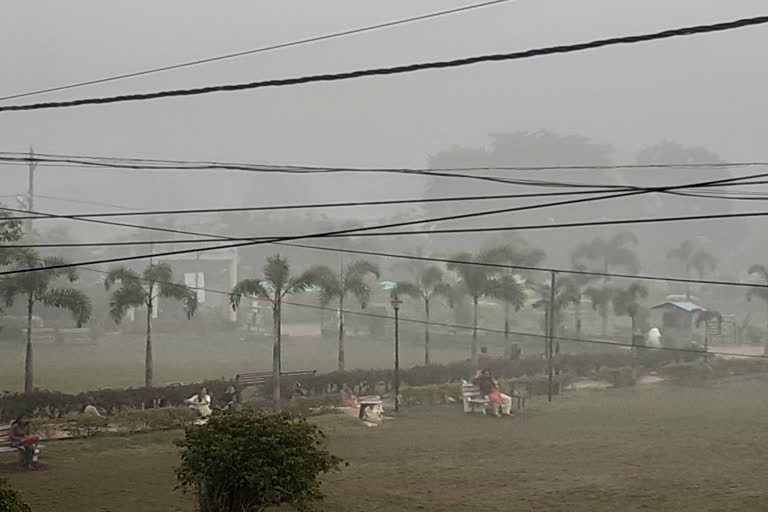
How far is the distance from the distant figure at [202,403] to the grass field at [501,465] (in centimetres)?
76

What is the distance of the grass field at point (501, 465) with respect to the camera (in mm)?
8914

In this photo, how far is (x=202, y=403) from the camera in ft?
46.5

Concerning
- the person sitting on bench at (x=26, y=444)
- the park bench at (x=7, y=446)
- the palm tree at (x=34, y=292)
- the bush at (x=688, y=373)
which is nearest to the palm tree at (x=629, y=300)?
the bush at (x=688, y=373)

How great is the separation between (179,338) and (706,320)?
16.2m

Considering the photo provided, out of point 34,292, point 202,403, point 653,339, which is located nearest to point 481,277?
point 653,339

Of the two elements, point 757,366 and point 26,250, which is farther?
point 757,366

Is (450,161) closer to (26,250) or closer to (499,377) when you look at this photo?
(499,377)

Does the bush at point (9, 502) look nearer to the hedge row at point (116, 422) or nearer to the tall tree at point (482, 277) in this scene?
the hedge row at point (116, 422)

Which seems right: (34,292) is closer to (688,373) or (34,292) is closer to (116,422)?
(116,422)

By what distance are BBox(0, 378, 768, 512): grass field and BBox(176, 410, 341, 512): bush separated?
5.61 feet

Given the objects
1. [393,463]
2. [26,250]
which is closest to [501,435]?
[393,463]

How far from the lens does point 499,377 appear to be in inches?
851

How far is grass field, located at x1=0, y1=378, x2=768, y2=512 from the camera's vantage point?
8914 mm

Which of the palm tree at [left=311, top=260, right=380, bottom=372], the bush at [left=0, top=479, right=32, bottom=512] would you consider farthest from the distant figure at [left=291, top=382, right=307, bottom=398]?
the bush at [left=0, top=479, right=32, bottom=512]
